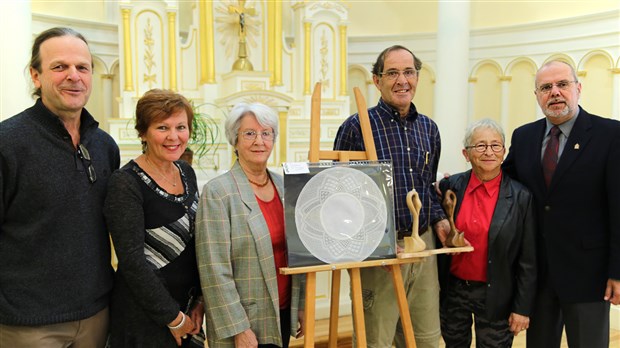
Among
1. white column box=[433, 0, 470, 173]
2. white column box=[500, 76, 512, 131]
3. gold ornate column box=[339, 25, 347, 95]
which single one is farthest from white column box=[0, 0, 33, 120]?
white column box=[500, 76, 512, 131]

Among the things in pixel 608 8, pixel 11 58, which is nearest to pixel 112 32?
pixel 11 58

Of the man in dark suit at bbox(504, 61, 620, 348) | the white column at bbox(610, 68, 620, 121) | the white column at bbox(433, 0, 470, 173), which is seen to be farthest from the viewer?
the white column at bbox(433, 0, 470, 173)

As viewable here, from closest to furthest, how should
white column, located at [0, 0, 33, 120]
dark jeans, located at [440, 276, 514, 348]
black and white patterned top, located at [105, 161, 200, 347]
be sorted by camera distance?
black and white patterned top, located at [105, 161, 200, 347] < dark jeans, located at [440, 276, 514, 348] < white column, located at [0, 0, 33, 120]

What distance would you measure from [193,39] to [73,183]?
5806 millimetres

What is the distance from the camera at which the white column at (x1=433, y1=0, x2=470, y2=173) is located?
21.5ft

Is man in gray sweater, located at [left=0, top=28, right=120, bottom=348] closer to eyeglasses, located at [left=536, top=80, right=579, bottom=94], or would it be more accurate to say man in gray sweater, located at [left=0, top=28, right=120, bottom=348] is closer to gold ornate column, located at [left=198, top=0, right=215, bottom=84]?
eyeglasses, located at [left=536, top=80, right=579, bottom=94]

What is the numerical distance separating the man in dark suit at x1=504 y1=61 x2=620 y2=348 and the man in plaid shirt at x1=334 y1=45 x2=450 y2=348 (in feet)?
1.52

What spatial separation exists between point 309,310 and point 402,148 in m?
0.79

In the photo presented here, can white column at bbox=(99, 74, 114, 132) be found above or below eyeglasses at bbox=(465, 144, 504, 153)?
above

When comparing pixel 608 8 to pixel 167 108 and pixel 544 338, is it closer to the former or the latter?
pixel 544 338

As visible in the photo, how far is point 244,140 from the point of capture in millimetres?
1790

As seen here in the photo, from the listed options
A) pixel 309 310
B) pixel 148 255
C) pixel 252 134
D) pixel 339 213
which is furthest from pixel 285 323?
pixel 252 134

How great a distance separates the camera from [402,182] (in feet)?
6.95

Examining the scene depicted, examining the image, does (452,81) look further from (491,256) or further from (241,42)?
(491,256)
